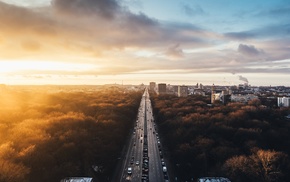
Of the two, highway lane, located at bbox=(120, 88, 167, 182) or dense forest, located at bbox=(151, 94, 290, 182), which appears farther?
highway lane, located at bbox=(120, 88, 167, 182)

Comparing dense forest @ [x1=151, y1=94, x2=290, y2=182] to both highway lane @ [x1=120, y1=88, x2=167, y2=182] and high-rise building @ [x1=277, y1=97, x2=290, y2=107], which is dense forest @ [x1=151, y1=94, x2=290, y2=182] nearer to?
highway lane @ [x1=120, y1=88, x2=167, y2=182]

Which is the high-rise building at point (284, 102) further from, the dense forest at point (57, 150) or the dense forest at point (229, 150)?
the dense forest at point (57, 150)

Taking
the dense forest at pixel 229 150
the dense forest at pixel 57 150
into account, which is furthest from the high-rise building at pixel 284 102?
the dense forest at pixel 57 150

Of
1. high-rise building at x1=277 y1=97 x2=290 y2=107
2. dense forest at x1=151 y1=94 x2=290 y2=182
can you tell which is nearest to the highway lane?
dense forest at x1=151 y1=94 x2=290 y2=182

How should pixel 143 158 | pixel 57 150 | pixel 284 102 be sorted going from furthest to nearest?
pixel 284 102
pixel 143 158
pixel 57 150

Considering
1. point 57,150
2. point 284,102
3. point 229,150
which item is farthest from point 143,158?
point 284,102

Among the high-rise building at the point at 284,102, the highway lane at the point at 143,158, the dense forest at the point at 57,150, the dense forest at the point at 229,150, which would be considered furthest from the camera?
the high-rise building at the point at 284,102

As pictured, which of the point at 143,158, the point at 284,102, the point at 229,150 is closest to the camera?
the point at 229,150

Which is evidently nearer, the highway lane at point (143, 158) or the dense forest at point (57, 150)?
the dense forest at point (57, 150)

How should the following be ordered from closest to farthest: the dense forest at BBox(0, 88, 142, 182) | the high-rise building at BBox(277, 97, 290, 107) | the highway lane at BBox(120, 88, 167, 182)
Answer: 1. the dense forest at BBox(0, 88, 142, 182)
2. the highway lane at BBox(120, 88, 167, 182)
3. the high-rise building at BBox(277, 97, 290, 107)

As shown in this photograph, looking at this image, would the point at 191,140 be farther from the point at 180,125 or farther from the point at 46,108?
the point at 46,108

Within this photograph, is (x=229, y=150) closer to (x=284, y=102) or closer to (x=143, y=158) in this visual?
(x=143, y=158)

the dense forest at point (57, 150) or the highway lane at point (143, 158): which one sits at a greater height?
the dense forest at point (57, 150)
